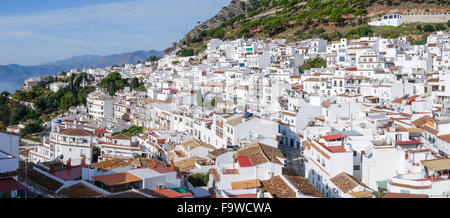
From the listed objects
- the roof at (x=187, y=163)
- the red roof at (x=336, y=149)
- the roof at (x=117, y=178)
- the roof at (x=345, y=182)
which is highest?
the red roof at (x=336, y=149)

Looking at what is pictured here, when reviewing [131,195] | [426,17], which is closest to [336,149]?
[131,195]

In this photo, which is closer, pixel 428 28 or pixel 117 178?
pixel 117 178

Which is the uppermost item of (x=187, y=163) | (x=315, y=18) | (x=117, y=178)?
(x=315, y=18)

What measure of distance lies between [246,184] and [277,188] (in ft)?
2.24

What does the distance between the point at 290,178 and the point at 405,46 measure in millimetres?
18275

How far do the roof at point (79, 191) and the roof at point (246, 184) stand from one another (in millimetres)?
2708

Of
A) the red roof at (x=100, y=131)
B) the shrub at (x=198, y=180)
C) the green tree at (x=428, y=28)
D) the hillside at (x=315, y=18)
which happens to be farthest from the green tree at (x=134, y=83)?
the shrub at (x=198, y=180)

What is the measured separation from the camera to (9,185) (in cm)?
598

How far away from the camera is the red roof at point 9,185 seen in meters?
5.82

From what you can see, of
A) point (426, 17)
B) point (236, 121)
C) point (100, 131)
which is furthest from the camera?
point (426, 17)

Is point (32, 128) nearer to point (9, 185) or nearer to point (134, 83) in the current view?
point (134, 83)

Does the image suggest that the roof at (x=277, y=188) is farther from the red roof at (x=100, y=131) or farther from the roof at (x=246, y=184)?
the red roof at (x=100, y=131)
